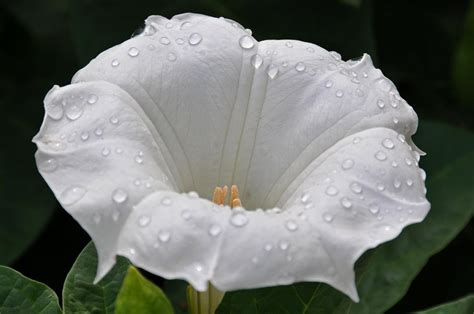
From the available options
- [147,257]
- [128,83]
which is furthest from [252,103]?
[147,257]

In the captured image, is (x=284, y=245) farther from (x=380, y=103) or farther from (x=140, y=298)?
(x=380, y=103)

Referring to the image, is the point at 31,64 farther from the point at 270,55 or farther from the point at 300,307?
the point at 300,307

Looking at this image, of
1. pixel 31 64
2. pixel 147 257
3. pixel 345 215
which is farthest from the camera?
pixel 31 64

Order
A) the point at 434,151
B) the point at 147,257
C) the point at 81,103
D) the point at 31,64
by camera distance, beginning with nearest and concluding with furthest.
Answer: the point at 147,257, the point at 81,103, the point at 434,151, the point at 31,64

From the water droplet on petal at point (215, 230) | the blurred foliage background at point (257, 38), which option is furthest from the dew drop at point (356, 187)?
the blurred foliage background at point (257, 38)

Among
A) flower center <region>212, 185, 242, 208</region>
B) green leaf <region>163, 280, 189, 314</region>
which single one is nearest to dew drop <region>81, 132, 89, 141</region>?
flower center <region>212, 185, 242, 208</region>

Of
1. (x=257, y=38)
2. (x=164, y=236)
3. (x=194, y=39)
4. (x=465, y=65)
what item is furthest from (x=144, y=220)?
(x=465, y=65)

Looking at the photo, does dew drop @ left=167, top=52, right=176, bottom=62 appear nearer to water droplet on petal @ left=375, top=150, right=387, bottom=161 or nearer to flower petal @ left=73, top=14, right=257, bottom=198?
flower petal @ left=73, top=14, right=257, bottom=198
